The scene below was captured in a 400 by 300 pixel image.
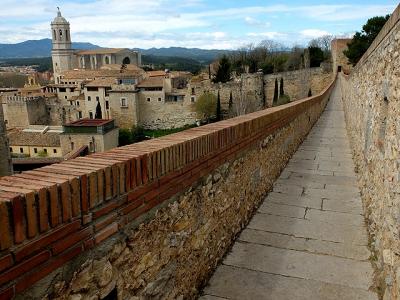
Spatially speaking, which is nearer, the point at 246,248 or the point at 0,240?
the point at 0,240

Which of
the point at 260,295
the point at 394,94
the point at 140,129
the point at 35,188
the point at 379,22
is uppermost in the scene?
the point at 379,22

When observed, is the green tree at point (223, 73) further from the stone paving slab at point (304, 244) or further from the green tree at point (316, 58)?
the stone paving slab at point (304, 244)

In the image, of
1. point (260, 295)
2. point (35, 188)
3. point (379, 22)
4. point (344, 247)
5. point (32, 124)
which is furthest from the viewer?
point (32, 124)

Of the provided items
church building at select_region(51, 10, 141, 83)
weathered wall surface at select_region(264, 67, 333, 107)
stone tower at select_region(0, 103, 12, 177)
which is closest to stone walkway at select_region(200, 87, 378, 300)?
stone tower at select_region(0, 103, 12, 177)

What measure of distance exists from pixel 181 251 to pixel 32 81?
9882 centimetres

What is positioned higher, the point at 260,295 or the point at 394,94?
the point at 394,94

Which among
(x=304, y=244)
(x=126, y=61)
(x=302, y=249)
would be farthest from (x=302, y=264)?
(x=126, y=61)

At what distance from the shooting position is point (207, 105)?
164ft

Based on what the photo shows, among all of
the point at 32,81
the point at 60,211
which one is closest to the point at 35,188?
the point at 60,211

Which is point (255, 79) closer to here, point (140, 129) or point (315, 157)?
point (140, 129)

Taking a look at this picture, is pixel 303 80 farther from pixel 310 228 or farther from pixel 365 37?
pixel 310 228

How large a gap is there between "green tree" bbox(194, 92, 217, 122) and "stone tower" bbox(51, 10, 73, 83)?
68.5 meters

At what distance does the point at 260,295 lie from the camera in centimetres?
341

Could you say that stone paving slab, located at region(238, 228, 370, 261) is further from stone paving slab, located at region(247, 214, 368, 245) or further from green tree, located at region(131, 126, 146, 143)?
green tree, located at region(131, 126, 146, 143)
